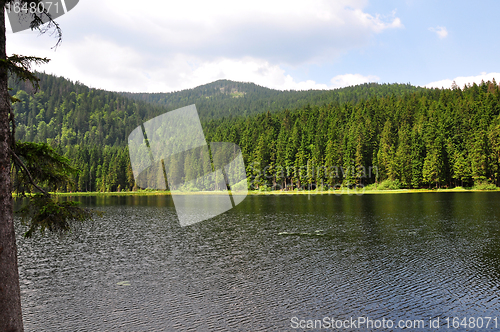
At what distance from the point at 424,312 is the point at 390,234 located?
17.8 metres

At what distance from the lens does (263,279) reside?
58.9 feet

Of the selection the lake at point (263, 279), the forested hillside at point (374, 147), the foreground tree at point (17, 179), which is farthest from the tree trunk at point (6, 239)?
the forested hillside at point (374, 147)

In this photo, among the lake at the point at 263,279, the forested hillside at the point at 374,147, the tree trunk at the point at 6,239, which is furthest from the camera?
the forested hillside at the point at 374,147

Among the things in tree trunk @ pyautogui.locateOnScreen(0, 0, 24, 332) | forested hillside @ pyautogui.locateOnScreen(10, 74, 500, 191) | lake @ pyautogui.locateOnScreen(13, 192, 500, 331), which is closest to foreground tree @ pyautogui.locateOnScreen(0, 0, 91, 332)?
tree trunk @ pyautogui.locateOnScreen(0, 0, 24, 332)

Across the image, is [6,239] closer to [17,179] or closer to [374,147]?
[17,179]

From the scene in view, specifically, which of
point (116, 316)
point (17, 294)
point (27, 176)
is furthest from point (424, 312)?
point (27, 176)

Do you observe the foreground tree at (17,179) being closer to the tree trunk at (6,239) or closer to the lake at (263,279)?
the tree trunk at (6,239)

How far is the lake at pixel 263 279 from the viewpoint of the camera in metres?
13.0

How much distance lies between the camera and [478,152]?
95.2 metres

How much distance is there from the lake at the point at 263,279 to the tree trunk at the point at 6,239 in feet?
3.58

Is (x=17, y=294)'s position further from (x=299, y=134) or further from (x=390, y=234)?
(x=299, y=134)

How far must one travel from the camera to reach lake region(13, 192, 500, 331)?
1304 centimetres

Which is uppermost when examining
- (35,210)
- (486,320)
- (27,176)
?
(27,176)

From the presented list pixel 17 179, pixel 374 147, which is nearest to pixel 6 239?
pixel 17 179
